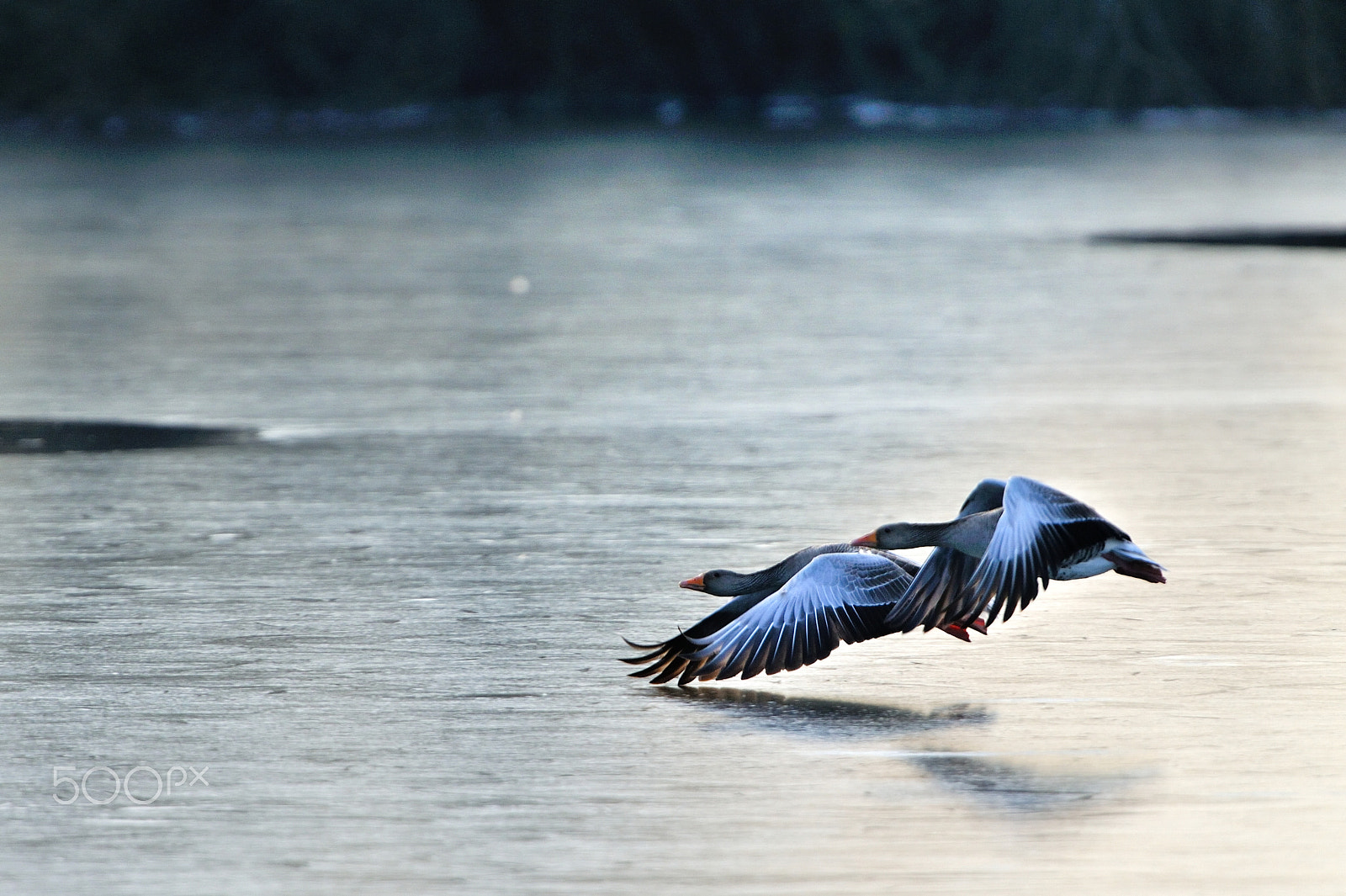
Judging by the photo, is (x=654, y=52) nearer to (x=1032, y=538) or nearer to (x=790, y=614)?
(x=790, y=614)

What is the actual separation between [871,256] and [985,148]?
32642 millimetres

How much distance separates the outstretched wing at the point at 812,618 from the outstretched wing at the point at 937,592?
9 cm

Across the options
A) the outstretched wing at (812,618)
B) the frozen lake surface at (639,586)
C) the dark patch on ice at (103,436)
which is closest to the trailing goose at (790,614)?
the outstretched wing at (812,618)

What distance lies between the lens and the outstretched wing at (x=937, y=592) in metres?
5.79

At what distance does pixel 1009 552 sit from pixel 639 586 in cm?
205

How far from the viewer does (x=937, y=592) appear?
19.1ft

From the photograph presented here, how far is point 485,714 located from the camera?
19.1 ft

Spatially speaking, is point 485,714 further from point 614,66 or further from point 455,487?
point 614,66

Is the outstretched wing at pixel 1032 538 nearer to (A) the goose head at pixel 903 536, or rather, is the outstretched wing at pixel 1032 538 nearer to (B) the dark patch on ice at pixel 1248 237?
(A) the goose head at pixel 903 536

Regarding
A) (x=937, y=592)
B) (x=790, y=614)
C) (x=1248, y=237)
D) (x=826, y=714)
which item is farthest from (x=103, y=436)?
(x=1248, y=237)

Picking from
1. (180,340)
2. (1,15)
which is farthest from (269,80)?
(180,340)

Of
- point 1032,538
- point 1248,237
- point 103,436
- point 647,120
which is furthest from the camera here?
point 647,120

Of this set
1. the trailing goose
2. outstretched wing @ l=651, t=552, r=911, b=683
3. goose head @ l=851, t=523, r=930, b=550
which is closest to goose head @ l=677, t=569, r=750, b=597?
the trailing goose

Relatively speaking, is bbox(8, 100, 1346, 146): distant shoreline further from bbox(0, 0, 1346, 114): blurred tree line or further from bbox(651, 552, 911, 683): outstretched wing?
bbox(651, 552, 911, 683): outstretched wing
